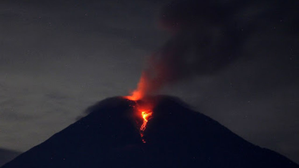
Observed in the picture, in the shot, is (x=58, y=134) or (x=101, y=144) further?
(x=58, y=134)

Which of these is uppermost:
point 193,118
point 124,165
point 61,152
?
point 193,118

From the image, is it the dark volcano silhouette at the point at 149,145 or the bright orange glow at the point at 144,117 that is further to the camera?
the bright orange glow at the point at 144,117

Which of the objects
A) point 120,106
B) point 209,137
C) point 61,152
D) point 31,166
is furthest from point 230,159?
point 31,166

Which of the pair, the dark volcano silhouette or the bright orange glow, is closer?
the dark volcano silhouette

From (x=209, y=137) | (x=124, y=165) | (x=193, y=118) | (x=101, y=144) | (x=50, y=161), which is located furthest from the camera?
(x=193, y=118)

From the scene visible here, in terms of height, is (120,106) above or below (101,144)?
above

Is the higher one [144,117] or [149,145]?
[144,117]

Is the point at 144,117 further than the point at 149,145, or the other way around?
the point at 144,117

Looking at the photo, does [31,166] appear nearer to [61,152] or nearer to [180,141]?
[61,152]
